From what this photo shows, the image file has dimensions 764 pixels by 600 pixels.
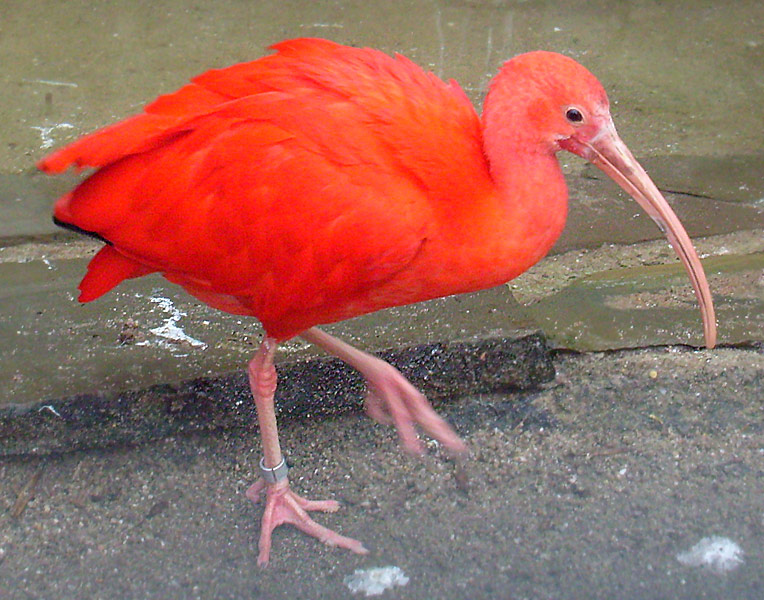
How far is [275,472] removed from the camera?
8.82ft

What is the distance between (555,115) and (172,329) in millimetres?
1477

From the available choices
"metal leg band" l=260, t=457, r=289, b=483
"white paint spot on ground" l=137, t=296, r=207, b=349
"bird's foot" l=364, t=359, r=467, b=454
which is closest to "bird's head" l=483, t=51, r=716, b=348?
"bird's foot" l=364, t=359, r=467, b=454

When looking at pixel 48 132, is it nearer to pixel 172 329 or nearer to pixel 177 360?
pixel 172 329

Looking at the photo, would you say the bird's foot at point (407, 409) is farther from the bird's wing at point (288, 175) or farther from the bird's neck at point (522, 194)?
the bird's neck at point (522, 194)

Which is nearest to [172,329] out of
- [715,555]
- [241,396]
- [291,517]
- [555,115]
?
[241,396]

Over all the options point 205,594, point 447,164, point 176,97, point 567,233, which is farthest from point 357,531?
point 567,233

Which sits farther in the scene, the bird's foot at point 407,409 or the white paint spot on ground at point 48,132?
the white paint spot on ground at point 48,132

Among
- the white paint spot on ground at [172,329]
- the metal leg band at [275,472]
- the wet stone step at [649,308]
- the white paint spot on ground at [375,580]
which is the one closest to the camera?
the white paint spot on ground at [375,580]

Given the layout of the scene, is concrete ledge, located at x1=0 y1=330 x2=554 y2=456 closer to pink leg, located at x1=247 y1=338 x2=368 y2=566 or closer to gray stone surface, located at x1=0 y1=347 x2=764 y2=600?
gray stone surface, located at x1=0 y1=347 x2=764 y2=600

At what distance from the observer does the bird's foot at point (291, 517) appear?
2.58m

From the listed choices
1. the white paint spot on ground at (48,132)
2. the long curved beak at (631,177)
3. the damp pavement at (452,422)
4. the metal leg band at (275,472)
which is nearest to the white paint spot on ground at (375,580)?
the damp pavement at (452,422)

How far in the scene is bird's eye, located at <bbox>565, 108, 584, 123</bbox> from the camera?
2.17 metres

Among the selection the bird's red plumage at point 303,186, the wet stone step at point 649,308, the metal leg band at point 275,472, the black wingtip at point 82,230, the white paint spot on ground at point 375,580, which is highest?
the bird's red plumage at point 303,186

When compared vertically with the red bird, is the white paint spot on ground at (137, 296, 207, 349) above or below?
below
